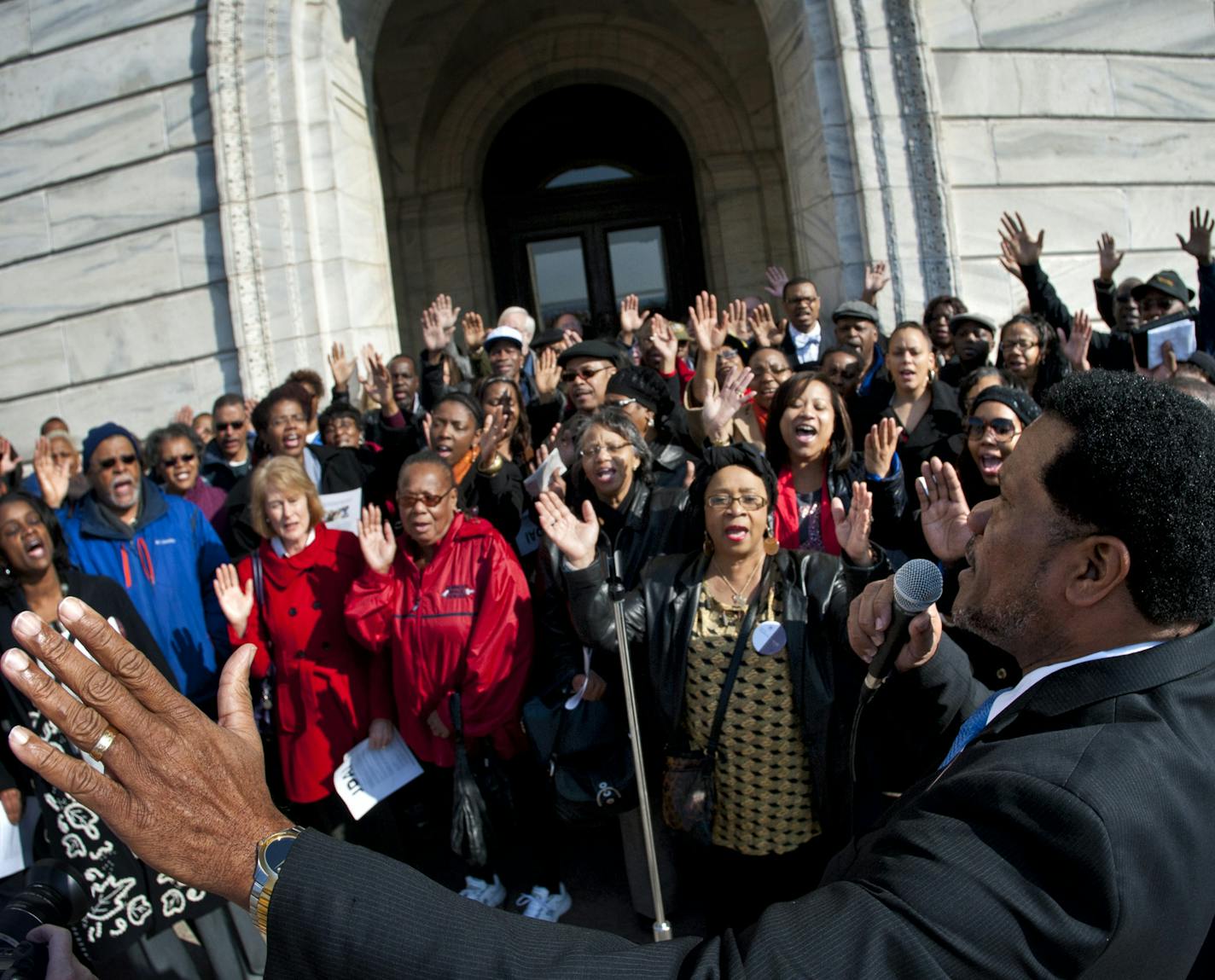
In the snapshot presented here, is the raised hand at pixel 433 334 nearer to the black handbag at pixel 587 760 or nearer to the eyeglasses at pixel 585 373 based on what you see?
the eyeglasses at pixel 585 373

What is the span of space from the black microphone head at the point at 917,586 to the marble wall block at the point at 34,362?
29.8 feet

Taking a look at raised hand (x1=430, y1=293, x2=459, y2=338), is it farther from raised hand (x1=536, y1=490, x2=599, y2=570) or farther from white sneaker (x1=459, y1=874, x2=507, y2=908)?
white sneaker (x1=459, y1=874, x2=507, y2=908)

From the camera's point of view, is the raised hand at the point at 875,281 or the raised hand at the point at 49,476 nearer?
the raised hand at the point at 49,476

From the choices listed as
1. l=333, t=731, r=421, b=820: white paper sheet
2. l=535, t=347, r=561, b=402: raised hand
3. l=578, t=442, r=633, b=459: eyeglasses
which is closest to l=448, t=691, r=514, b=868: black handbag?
l=333, t=731, r=421, b=820: white paper sheet

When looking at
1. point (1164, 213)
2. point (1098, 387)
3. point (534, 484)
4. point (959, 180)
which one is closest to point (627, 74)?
point (959, 180)

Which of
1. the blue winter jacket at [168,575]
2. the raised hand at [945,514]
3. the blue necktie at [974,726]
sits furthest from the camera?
the blue winter jacket at [168,575]

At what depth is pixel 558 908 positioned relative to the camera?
147 inches

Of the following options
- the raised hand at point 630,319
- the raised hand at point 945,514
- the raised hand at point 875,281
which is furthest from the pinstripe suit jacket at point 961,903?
the raised hand at point 875,281

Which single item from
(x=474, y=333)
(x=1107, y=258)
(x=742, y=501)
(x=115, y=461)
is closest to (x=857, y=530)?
(x=742, y=501)

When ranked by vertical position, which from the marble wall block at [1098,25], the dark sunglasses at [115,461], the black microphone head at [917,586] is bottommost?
the black microphone head at [917,586]

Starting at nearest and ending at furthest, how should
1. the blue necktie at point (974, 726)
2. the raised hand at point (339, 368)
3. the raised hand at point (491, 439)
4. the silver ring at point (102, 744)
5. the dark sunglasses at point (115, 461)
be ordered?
the silver ring at point (102, 744) → the blue necktie at point (974, 726) → the dark sunglasses at point (115, 461) → the raised hand at point (491, 439) → the raised hand at point (339, 368)

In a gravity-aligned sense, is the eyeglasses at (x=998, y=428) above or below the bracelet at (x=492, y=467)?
below

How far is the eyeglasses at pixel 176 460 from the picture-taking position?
202 inches

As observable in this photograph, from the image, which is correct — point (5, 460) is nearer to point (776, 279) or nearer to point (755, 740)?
point (755, 740)
